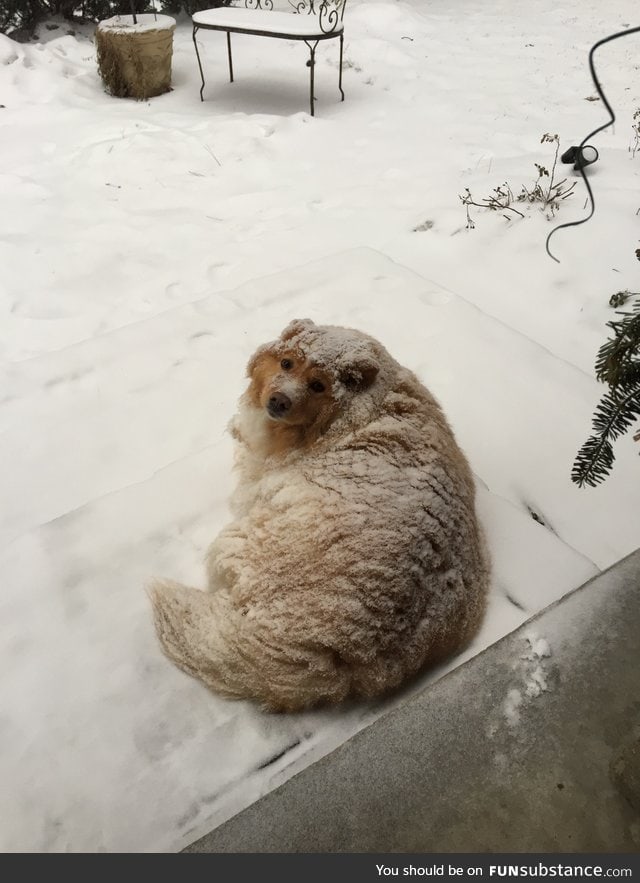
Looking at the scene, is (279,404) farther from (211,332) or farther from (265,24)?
(265,24)

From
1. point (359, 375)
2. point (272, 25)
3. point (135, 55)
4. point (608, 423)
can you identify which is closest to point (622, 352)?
point (608, 423)

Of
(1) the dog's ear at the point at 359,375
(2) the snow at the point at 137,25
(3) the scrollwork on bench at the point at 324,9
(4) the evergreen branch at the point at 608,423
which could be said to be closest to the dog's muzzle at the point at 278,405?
(1) the dog's ear at the point at 359,375

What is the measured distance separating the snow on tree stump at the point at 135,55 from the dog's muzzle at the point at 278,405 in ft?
18.5

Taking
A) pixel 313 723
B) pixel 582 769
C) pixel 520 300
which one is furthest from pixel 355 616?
pixel 520 300

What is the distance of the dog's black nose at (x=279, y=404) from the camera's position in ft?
5.40

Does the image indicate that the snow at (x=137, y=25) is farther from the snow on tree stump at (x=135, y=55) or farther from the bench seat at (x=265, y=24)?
the bench seat at (x=265, y=24)

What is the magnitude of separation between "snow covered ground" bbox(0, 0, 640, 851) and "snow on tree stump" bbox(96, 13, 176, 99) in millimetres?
203

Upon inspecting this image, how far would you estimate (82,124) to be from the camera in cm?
534

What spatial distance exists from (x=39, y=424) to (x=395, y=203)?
3.03 metres

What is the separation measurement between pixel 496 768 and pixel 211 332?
2391mm

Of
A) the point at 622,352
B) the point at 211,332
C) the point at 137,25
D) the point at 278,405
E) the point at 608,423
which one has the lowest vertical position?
the point at 211,332

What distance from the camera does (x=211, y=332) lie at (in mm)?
3006

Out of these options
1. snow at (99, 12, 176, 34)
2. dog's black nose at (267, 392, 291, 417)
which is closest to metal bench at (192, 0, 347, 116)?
snow at (99, 12, 176, 34)

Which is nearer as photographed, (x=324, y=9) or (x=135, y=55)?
(x=135, y=55)
